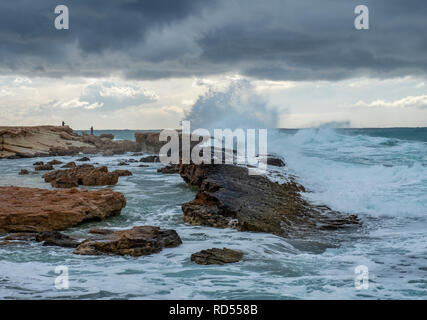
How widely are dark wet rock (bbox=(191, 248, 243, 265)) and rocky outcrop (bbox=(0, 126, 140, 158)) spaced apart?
26391 millimetres

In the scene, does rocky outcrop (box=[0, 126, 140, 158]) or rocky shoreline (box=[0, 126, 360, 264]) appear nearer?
rocky shoreline (box=[0, 126, 360, 264])

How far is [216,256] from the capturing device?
581 centimetres

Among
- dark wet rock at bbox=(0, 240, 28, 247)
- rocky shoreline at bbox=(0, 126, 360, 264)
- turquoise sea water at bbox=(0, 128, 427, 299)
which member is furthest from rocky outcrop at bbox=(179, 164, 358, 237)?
dark wet rock at bbox=(0, 240, 28, 247)

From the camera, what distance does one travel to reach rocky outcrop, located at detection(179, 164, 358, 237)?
778 cm

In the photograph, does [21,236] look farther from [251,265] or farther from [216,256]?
[251,265]

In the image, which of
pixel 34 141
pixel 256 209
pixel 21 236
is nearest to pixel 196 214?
pixel 256 209

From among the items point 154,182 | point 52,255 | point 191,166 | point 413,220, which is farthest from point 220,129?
point 52,255

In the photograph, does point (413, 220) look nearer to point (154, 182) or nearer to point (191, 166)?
point (191, 166)

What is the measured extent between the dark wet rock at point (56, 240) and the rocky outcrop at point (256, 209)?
2.35 meters

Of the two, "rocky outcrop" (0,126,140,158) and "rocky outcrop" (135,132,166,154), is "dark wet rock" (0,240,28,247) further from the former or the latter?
"rocky outcrop" (0,126,140,158)

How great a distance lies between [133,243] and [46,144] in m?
30.3

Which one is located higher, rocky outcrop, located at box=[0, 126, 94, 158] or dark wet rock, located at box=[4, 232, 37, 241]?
rocky outcrop, located at box=[0, 126, 94, 158]
